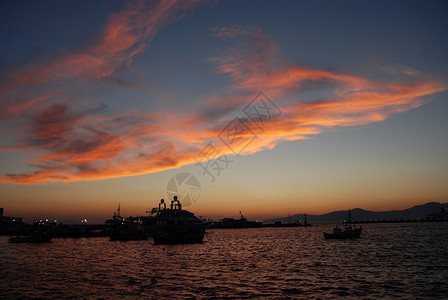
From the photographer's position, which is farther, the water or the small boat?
the small boat

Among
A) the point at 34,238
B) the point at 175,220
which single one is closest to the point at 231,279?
the point at 34,238

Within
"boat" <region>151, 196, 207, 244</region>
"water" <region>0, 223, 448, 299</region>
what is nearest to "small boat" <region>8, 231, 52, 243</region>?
"boat" <region>151, 196, 207, 244</region>

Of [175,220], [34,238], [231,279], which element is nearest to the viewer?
[231,279]

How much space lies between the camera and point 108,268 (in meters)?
44.1

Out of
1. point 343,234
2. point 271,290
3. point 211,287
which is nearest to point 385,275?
point 271,290

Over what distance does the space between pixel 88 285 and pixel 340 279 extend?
2675 cm

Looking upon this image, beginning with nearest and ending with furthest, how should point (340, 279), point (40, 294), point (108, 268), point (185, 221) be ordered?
1. point (40, 294)
2. point (340, 279)
3. point (108, 268)
4. point (185, 221)

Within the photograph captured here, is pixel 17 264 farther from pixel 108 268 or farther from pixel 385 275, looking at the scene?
pixel 385 275

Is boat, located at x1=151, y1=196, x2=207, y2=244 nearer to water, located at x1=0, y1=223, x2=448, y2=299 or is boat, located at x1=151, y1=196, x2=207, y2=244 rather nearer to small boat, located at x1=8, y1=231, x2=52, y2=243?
small boat, located at x1=8, y1=231, x2=52, y2=243

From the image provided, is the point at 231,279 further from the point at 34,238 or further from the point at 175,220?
the point at 175,220

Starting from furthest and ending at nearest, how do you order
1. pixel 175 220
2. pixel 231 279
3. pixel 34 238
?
pixel 175 220 → pixel 34 238 → pixel 231 279

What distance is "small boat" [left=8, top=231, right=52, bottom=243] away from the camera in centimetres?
9369

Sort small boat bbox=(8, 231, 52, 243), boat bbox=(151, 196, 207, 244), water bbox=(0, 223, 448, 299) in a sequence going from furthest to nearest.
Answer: boat bbox=(151, 196, 207, 244)
small boat bbox=(8, 231, 52, 243)
water bbox=(0, 223, 448, 299)

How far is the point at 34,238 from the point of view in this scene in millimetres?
94938
